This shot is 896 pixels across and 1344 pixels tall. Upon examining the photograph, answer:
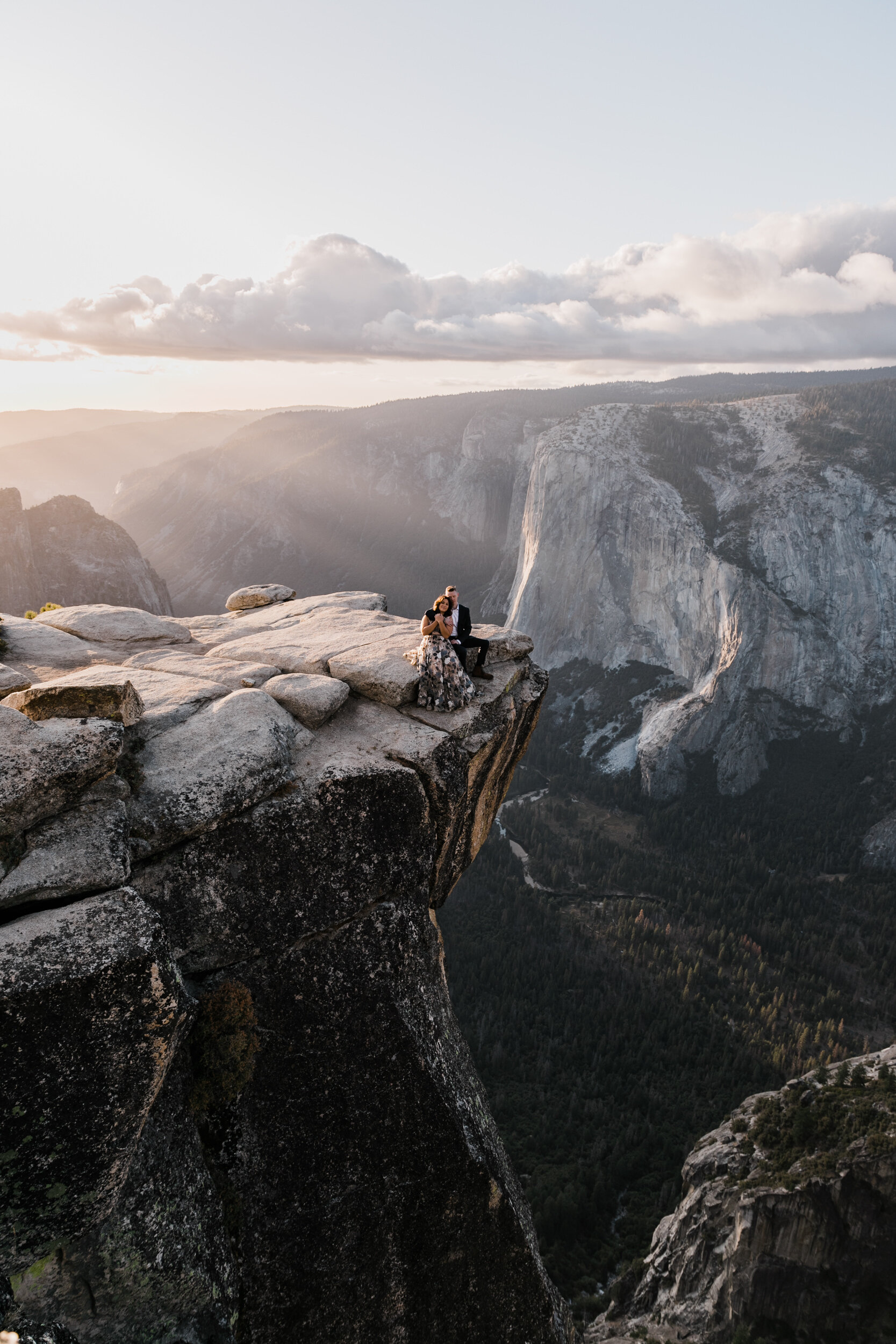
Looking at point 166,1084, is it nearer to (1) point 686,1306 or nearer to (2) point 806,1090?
(1) point 686,1306

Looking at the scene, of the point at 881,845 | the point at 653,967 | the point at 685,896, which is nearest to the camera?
the point at 653,967

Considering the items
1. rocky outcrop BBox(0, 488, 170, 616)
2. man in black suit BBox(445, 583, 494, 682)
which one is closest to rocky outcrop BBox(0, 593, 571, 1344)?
man in black suit BBox(445, 583, 494, 682)

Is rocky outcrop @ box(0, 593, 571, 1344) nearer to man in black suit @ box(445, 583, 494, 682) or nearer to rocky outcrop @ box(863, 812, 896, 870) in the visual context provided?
man in black suit @ box(445, 583, 494, 682)

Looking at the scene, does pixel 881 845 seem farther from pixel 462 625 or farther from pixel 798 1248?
pixel 462 625

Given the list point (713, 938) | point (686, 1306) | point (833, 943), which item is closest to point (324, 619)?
point (686, 1306)

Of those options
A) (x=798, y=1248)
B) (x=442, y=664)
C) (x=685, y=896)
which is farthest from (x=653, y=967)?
(x=442, y=664)

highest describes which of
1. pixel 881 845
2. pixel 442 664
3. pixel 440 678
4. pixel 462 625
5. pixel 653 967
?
pixel 462 625

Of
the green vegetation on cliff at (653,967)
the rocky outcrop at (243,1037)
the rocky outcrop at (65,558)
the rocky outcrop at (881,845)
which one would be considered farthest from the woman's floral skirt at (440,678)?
the rocky outcrop at (881,845)
